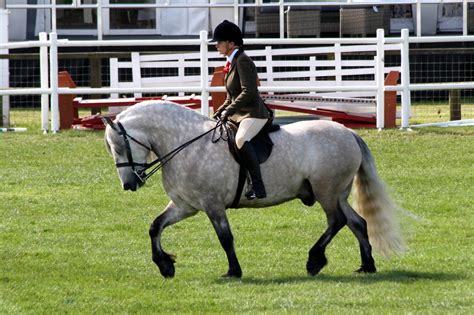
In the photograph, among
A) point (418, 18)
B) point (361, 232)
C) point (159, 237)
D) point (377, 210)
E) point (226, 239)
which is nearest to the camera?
point (226, 239)

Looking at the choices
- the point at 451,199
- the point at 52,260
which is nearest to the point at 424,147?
the point at 451,199

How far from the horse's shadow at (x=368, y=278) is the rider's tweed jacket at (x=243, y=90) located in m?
1.36

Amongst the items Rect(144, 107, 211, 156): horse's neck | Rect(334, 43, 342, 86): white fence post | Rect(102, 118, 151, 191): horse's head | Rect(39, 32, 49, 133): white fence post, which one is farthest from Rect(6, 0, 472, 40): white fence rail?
Rect(102, 118, 151, 191): horse's head

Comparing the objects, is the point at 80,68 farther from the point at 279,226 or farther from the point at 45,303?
the point at 45,303

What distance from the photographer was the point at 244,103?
1146 centimetres

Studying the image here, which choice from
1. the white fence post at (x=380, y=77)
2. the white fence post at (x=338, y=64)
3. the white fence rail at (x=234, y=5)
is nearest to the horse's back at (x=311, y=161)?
the white fence post at (x=380, y=77)

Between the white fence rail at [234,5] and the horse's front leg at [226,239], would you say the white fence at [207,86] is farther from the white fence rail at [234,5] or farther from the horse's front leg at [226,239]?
the horse's front leg at [226,239]

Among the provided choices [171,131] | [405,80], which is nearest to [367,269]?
[171,131]

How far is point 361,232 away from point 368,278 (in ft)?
1.91

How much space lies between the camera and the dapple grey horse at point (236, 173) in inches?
449

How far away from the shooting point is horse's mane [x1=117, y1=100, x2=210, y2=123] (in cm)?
1151

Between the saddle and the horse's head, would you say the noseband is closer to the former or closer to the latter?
the horse's head

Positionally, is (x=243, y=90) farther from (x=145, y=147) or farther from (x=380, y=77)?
(x=380, y=77)

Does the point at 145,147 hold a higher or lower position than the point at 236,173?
higher
